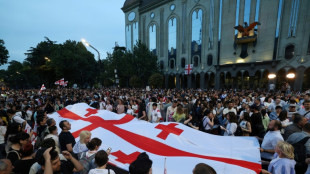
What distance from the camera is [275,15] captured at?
21656mm

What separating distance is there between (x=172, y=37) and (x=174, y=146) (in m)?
32.8

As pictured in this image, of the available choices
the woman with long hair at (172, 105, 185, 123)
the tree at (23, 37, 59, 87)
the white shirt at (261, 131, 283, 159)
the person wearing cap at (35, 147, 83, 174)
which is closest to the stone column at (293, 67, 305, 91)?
the woman with long hair at (172, 105, 185, 123)

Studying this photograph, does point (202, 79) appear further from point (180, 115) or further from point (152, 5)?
point (180, 115)

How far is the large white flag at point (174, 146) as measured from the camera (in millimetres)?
2881

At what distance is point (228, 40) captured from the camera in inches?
1019

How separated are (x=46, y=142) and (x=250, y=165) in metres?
3.81

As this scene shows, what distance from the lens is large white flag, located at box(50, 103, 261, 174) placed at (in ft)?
9.45

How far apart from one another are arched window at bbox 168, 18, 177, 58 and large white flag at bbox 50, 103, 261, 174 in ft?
99.3

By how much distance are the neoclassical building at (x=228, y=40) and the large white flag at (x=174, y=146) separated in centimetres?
2428

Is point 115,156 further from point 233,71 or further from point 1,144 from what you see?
point 233,71

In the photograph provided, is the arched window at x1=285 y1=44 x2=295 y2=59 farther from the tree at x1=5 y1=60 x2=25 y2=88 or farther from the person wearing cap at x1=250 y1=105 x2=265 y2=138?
the tree at x1=5 y1=60 x2=25 y2=88

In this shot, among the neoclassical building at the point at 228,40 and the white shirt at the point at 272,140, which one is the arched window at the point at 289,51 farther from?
the white shirt at the point at 272,140

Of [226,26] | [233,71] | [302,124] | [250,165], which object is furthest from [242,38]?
[250,165]

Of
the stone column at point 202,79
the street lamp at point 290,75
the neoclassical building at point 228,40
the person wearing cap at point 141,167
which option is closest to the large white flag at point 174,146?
the person wearing cap at point 141,167
